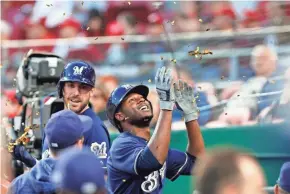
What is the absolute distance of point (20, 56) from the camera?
8.98 meters

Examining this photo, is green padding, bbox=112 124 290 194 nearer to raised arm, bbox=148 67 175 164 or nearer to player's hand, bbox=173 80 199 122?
player's hand, bbox=173 80 199 122

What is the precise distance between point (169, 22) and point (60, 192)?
5040 mm

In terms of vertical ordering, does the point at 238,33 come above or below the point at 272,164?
above

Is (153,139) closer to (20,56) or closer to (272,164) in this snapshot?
(272,164)

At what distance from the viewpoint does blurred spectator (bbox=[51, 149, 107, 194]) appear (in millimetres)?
2912

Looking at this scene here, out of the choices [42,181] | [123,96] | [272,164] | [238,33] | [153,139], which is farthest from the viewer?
[238,33]

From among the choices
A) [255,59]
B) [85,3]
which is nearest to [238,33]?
[255,59]

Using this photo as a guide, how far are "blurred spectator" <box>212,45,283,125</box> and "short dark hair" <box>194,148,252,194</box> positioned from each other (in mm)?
4155

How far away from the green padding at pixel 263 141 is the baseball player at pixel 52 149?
322 cm

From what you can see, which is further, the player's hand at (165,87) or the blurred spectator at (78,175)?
the player's hand at (165,87)

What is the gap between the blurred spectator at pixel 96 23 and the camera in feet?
28.3

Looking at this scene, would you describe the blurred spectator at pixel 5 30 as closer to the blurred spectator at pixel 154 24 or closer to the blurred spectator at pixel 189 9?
the blurred spectator at pixel 154 24

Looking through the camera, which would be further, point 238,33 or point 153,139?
point 238,33

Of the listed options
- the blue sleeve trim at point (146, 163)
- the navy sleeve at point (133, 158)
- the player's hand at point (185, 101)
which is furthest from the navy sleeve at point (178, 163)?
the blue sleeve trim at point (146, 163)
